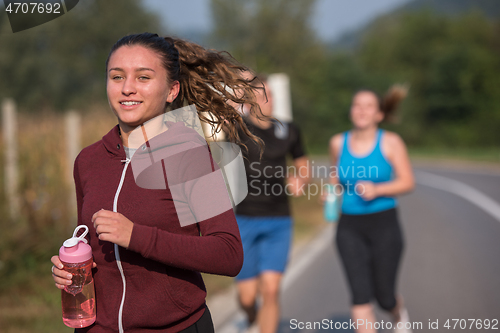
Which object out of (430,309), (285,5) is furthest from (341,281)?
(285,5)

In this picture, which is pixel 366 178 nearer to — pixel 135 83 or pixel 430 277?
pixel 135 83

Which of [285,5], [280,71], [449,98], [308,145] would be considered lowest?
[308,145]

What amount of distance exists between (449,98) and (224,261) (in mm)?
57155

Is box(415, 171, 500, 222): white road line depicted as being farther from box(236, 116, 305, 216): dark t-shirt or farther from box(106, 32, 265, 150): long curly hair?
box(106, 32, 265, 150): long curly hair

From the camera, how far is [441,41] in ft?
199

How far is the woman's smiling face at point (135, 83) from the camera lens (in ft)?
6.25

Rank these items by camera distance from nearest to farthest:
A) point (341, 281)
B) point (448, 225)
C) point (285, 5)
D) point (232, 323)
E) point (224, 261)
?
1. point (224, 261)
2. point (232, 323)
3. point (341, 281)
4. point (448, 225)
5. point (285, 5)

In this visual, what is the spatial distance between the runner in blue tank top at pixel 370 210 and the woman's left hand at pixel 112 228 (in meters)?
2.88

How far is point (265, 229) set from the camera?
4.52m

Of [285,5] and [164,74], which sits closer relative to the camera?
[164,74]

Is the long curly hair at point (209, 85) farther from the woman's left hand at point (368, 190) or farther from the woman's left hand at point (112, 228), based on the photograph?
the woman's left hand at point (368, 190)

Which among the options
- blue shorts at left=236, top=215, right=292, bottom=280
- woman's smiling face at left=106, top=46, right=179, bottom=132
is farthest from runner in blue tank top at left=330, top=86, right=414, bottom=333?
woman's smiling face at left=106, top=46, right=179, bottom=132

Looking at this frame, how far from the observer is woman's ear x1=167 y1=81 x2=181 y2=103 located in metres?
2.04

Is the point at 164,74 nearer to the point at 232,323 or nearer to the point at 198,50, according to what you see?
the point at 198,50
